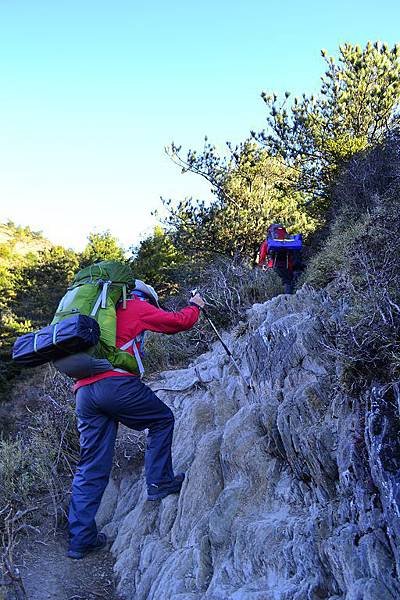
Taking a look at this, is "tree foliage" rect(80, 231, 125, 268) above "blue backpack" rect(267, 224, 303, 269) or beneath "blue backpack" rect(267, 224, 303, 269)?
above

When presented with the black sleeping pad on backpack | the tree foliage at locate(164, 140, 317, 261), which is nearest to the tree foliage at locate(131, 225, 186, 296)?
the tree foliage at locate(164, 140, 317, 261)

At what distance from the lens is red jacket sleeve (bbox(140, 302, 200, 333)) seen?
482 centimetres

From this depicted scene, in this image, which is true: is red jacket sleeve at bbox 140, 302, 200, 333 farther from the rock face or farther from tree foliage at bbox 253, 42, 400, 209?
tree foliage at bbox 253, 42, 400, 209

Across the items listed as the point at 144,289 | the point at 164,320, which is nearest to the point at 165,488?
the point at 164,320

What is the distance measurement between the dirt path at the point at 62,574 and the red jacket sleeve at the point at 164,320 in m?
2.07

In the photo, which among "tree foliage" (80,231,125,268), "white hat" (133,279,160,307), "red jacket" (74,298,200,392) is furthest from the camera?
"tree foliage" (80,231,125,268)

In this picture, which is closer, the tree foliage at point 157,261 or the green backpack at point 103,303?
the green backpack at point 103,303

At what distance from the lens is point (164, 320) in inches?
190

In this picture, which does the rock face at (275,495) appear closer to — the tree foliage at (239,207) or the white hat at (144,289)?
the white hat at (144,289)

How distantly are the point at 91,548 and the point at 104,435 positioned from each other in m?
1.05

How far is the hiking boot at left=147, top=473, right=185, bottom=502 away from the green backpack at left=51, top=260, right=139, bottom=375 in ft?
3.31

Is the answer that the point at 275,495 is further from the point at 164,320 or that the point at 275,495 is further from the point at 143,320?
the point at 143,320

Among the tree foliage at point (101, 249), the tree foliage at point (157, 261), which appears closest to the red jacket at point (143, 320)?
the tree foliage at point (157, 261)

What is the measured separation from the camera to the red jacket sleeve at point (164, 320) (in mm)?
4816
